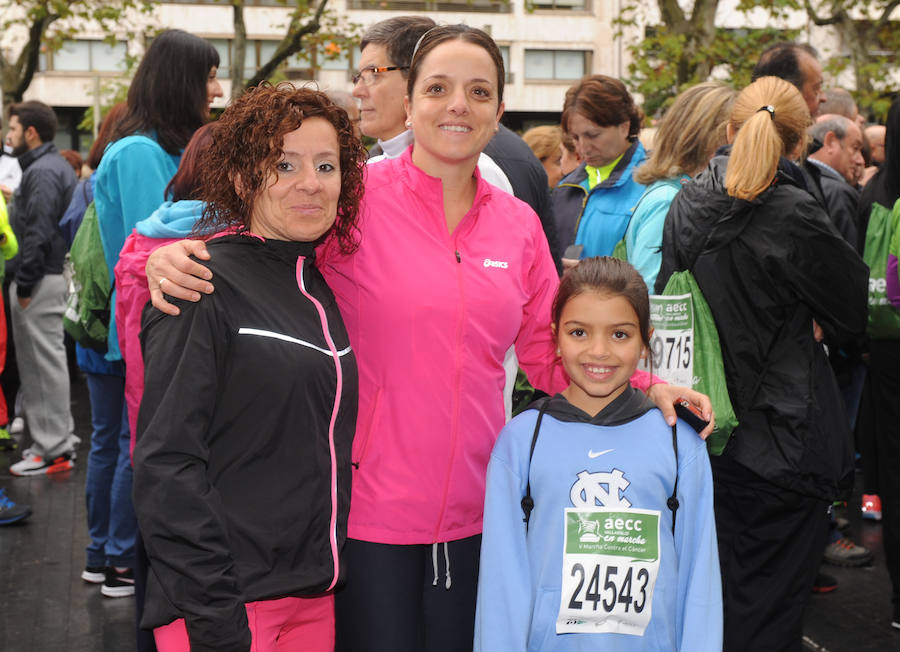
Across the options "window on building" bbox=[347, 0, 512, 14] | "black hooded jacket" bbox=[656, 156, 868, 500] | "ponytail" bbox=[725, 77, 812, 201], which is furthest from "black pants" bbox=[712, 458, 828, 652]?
"window on building" bbox=[347, 0, 512, 14]

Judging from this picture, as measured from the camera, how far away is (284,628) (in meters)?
2.40

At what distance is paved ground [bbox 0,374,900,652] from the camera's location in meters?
4.91

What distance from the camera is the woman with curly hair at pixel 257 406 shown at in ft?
6.84

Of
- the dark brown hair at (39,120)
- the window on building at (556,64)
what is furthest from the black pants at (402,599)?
the window on building at (556,64)

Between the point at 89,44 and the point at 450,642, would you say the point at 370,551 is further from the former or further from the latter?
the point at 89,44

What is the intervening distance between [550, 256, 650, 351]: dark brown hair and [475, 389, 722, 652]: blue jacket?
30cm

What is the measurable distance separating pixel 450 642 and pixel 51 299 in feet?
19.9

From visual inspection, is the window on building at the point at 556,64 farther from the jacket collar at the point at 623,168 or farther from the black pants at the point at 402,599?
the black pants at the point at 402,599

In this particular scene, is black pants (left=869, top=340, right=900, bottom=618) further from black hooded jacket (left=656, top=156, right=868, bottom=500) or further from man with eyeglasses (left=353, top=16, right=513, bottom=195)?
man with eyeglasses (left=353, top=16, right=513, bottom=195)

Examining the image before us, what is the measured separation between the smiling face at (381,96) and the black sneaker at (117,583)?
110 inches

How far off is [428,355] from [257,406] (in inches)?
22.0

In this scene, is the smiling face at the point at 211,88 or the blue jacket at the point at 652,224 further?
the smiling face at the point at 211,88

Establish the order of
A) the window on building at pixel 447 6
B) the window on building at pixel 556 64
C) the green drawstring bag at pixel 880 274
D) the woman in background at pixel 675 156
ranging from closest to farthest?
the woman in background at pixel 675 156 < the green drawstring bag at pixel 880 274 < the window on building at pixel 447 6 < the window on building at pixel 556 64

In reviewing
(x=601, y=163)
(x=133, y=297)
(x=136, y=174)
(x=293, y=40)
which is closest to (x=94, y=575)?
(x=136, y=174)
